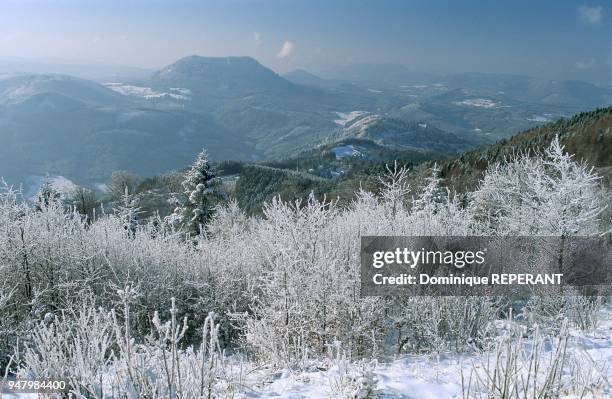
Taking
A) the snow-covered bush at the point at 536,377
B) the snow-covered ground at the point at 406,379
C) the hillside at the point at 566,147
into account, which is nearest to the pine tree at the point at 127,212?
the snow-covered ground at the point at 406,379

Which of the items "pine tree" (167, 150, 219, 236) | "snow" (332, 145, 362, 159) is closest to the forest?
"pine tree" (167, 150, 219, 236)

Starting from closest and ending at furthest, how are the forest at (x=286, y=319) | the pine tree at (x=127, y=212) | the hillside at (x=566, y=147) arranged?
1. the forest at (x=286, y=319)
2. the pine tree at (x=127, y=212)
3. the hillside at (x=566, y=147)

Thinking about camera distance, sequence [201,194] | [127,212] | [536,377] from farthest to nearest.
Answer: [201,194] → [127,212] → [536,377]

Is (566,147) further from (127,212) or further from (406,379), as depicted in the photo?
(406,379)

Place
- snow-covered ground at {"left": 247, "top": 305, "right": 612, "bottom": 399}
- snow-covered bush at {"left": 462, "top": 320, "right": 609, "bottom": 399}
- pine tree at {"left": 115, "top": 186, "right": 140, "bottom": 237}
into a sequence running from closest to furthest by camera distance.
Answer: snow-covered bush at {"left": 462, "top": 320, "right": 609, "bottom": 399}
snow-covered ground at {"left": 247, "top": 305, "right": 612, "bottom": 399}
pine tree at {"left": 115, "top": 186, "right": 140, "bottom": 237}

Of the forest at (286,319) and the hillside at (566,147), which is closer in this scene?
the forest at (286,319)

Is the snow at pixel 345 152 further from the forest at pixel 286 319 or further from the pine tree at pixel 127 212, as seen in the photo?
the forest at pixel 286 319

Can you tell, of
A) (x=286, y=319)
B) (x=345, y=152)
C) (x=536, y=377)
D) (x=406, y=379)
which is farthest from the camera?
(x=345, y=152)

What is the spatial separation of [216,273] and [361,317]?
861 centimetres

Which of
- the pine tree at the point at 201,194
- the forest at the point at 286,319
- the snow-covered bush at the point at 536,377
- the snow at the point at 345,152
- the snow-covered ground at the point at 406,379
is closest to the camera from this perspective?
the snow-covered bush at the point at 536,377

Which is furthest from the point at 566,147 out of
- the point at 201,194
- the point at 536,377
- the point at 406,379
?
the point at 536,377

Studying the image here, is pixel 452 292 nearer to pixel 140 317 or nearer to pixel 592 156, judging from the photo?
pixel 140 317

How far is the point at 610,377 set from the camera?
199 inches

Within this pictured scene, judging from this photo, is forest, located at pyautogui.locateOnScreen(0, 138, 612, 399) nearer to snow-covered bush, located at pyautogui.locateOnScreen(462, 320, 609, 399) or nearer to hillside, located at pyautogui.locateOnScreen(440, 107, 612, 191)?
snow-covered bush, located at pyautogui.locateOnScreen(462, 320, 609, 399)
